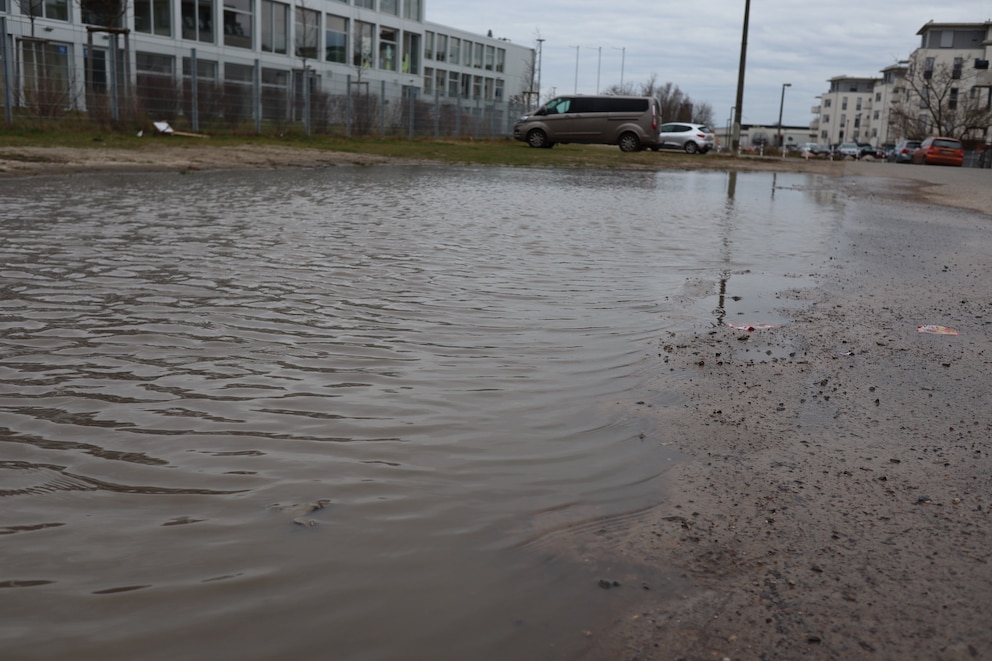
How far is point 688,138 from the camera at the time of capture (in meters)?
39.1

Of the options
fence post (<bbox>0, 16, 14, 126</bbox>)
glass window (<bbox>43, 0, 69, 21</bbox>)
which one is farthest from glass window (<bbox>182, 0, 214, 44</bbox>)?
fence post (<bbox>0, 16, 14, 126</bbox>)

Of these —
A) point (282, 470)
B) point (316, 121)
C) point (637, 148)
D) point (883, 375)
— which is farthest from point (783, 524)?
point (637, 148)

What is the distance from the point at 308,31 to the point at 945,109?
54.9 m

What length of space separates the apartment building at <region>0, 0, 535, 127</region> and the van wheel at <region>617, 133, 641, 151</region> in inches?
330

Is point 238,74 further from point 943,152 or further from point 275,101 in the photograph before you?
point 943,152

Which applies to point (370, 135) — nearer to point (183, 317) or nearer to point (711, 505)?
point (183, 317)

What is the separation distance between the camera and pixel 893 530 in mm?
2525

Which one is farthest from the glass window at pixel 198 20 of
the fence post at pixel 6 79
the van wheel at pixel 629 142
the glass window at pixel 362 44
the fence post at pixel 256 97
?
the van wheel at pixel 629 142

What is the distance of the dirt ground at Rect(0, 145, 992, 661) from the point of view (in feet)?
6.67

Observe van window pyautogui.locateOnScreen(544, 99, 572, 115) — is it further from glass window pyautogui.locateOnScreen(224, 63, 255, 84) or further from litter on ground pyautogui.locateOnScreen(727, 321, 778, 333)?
litter on ground pyautogui.locateOnScreen(727, 321, 778, 333)

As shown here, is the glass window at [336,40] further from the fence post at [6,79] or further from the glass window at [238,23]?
the fence post at [6,79]

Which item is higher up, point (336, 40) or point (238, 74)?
point (336, 40)

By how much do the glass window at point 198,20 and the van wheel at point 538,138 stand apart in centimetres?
1424

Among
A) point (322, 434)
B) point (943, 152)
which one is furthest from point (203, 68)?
point (943, 152)
